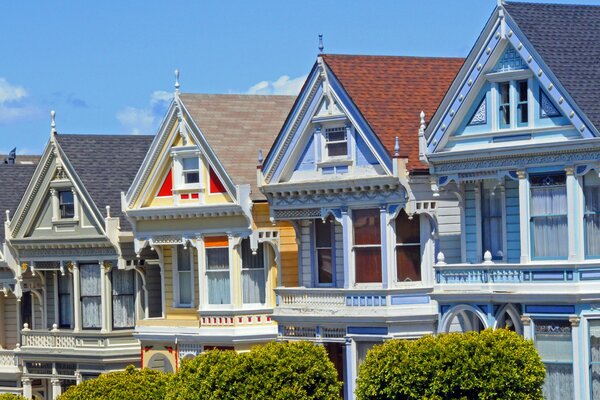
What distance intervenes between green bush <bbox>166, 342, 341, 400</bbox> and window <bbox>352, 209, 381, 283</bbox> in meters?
3.53

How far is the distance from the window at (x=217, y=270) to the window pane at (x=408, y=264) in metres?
7.07

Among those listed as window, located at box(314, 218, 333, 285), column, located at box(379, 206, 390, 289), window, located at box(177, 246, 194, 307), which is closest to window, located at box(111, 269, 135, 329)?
window, located at box(177, 246, 194, 307)

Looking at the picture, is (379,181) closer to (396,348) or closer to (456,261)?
(456,261)

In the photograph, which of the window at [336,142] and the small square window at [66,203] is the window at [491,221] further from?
the small square window at [66,203]

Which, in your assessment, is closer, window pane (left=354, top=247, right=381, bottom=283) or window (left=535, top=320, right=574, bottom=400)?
window (left=535, top=320, right=574, bottom=400)

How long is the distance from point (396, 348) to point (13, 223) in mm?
21938

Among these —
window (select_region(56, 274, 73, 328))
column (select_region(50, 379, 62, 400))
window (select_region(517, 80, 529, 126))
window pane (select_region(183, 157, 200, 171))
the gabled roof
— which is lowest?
column (select_region(50, 379, 62, 400))

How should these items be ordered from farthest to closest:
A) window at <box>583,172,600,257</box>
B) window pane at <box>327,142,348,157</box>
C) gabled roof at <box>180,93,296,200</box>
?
gabled roof at <box>180,93,296,200</box>, window pane at <box>327,142,348,157</box>, window at <box>583,172,600,257</box>

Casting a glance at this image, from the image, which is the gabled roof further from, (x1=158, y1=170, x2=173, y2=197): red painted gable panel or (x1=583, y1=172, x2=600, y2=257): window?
(x1=583, y1=172, x2=600, y2=257): window

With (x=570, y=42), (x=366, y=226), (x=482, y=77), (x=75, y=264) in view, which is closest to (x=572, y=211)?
(x=482, y=77)


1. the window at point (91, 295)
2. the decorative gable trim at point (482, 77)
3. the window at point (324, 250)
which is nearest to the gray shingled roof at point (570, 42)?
the decorative gable trim at point (482, 77)

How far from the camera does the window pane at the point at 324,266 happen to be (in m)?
52.0

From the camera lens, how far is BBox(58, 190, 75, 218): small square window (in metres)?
61.1

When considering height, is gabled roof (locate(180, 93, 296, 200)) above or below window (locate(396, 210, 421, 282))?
above
